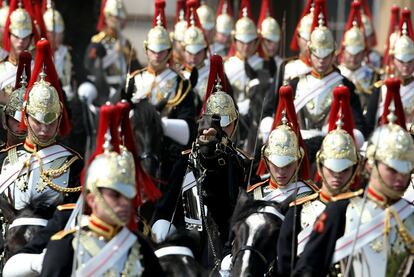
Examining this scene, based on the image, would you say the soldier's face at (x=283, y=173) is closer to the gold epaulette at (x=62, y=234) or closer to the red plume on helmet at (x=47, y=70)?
the red plume on helmet at (x=47, y=70)

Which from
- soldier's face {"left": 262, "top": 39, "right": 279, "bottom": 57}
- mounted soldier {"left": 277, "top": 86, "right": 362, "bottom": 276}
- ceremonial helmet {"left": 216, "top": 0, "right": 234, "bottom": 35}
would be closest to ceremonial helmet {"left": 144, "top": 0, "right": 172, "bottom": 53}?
soldier's face {"left": 262, "top": 39, "right": 279, "bottom": 57}

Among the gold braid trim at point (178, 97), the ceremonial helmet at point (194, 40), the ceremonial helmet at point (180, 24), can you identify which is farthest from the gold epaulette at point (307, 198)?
the ceremonial helmet at point (180, 24)

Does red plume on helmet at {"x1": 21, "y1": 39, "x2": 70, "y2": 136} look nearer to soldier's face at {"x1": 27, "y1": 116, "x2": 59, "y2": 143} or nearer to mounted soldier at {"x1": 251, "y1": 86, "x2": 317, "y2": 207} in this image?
soldier's face at {"x1": 27, "y1": 116, "x2": 59, "y2": 143}

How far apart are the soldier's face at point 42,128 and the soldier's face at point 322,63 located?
417 cm

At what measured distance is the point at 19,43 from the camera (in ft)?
47.7

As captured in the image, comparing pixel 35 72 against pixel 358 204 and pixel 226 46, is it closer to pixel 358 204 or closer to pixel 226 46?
pixel 358 204

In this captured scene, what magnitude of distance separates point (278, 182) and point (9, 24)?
16.5 feet

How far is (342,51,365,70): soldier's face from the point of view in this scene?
17.0 metres

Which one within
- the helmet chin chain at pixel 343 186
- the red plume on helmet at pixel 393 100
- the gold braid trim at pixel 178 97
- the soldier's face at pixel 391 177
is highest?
the red plume on helmet at pixel 393 100

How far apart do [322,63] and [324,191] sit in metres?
4.85

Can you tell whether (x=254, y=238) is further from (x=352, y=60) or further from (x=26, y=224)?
(x=352, y=60)

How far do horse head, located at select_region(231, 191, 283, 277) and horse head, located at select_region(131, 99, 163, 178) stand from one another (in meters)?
1.80

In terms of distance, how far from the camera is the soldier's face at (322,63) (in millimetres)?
14242

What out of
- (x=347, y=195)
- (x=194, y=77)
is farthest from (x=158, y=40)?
(x=347, y=195)
